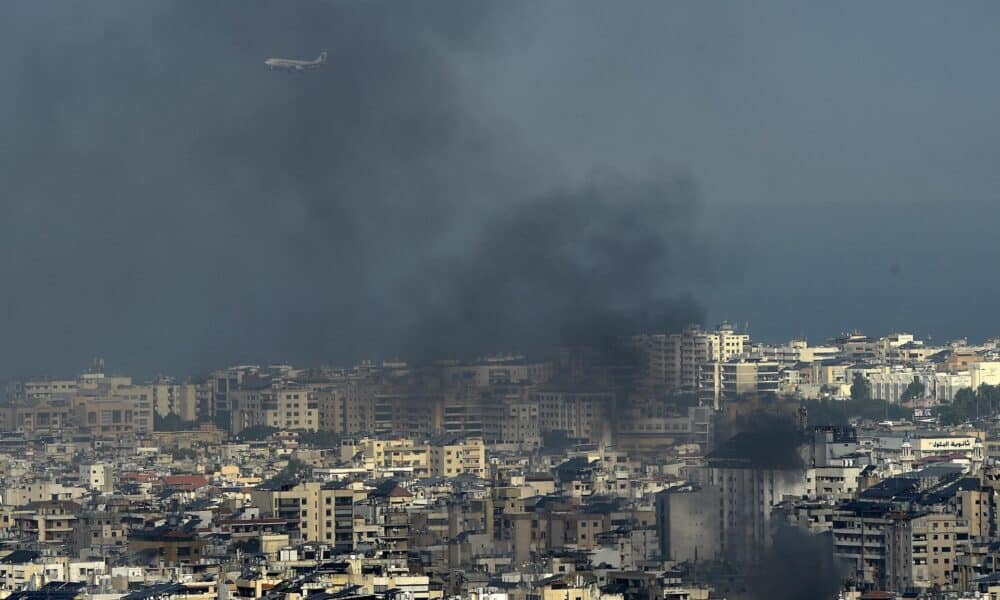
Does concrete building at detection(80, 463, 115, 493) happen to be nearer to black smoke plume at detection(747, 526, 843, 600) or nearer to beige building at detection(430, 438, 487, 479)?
beige building at detection(430, 438, 487, 479)

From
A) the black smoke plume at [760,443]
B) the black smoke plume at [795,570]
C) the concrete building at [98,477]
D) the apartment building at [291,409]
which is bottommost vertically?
the black smoke plume at [795,570]

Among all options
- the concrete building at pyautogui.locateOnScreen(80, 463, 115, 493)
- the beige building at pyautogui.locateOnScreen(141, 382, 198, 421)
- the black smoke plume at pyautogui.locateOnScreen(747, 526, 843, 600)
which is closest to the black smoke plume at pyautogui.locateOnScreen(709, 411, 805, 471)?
the black smoke plume at pyautogui.locateOnScreen(747, 526, 843, 600)

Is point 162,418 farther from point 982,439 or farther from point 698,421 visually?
point 698,421

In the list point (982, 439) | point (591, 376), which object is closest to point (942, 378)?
point (982, 439)

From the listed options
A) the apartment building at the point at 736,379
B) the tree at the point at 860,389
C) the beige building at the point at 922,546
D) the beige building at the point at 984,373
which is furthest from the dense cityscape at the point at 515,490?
the beige building at the point at 984,373

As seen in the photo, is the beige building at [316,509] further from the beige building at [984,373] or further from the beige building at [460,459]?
the beige building at [984,373]
